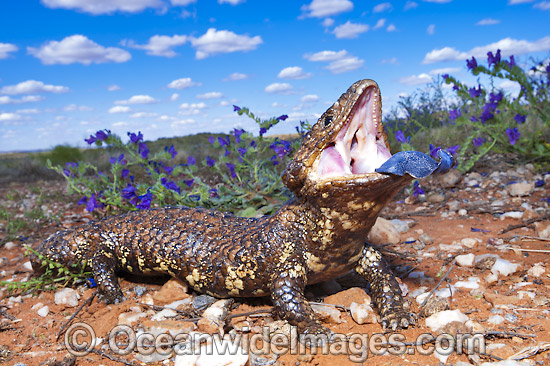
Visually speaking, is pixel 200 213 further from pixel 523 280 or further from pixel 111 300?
pixel 523 280

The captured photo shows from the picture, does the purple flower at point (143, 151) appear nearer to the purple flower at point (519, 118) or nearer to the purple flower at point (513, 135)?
the purple flower at point (513, 135)

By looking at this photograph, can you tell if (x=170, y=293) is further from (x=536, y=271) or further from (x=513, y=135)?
(x=513, y=135)

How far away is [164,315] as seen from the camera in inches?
126

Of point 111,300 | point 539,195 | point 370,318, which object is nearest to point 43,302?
point 111,300

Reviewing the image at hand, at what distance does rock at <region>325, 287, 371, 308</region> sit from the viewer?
3.06 m

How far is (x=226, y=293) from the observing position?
3203 millimetres

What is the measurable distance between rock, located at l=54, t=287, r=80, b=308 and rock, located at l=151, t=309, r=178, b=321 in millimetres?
848

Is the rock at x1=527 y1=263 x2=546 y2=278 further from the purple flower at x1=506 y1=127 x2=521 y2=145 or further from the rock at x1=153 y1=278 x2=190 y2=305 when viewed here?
the purple flower at x1=506 y1=127 x2=521 y2=145

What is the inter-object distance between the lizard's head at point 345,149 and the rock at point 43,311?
2353 millimetres

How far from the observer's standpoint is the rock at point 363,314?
2.84 meters

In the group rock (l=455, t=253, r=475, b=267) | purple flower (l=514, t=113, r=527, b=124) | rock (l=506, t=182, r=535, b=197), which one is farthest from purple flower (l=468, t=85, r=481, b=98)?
rock (l=455, t=253, r=475, b=267)

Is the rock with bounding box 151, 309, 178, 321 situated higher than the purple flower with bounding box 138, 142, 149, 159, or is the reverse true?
the purple flower with bounding box 138, 142, 149, 159

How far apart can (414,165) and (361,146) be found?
51cm

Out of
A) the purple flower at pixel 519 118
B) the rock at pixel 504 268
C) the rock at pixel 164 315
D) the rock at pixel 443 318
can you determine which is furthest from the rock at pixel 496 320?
the purple flower at pixel 519 118
